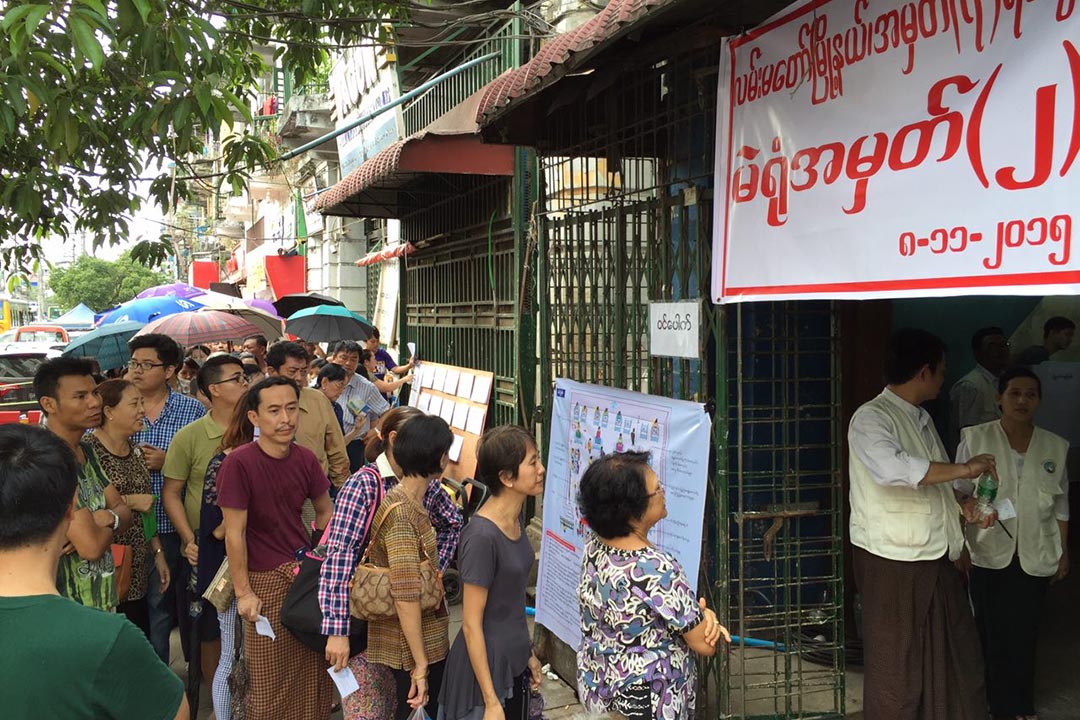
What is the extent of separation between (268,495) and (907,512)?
2.75 metres

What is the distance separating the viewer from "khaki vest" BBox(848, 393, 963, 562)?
11.7 ft

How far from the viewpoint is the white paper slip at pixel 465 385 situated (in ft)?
25.5

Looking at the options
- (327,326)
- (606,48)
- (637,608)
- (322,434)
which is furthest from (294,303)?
(637,608)

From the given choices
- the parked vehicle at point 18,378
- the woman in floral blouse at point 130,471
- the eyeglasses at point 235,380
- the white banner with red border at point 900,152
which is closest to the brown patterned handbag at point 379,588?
the woman in floral blouse at point 130,471

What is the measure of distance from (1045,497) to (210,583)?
3.93 m

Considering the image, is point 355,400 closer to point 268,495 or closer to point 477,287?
point 477,287

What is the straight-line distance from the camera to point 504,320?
753 cm

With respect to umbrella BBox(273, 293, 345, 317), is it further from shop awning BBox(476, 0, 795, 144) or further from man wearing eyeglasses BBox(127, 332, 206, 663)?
shop awning BBox(476, 0, 795, 144)

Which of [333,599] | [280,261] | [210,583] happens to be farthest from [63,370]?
[280,261]

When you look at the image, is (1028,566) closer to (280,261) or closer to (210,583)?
(210,583)

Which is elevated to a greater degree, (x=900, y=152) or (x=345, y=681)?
(x=900, y=152)

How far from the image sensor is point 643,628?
2.74 metres

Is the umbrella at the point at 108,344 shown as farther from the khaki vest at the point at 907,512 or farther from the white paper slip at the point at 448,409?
the khaki vest at the point at 907,512

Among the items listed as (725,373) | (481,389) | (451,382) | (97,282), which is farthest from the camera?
(97,282)
